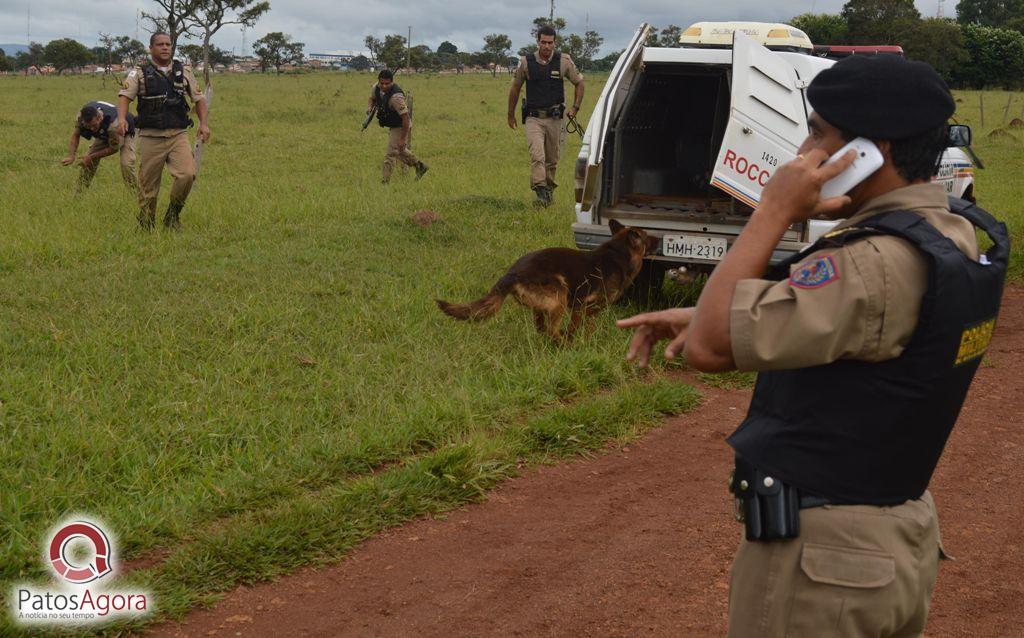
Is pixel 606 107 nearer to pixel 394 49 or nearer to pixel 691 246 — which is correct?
pixel 691 246

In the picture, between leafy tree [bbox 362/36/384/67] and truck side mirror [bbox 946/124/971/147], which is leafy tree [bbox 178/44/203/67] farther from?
truck side mirror [bbox 946/124/971/147]

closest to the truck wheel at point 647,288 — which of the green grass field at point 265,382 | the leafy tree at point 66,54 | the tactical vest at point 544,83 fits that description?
the green grass field at point 265,382

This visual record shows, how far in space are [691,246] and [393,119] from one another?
25.4 feet

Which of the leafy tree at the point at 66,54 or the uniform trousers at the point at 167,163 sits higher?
the leafy tree at the point at 66,54

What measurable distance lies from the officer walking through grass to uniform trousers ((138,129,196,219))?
3.72 meters

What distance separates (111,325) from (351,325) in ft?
4.82

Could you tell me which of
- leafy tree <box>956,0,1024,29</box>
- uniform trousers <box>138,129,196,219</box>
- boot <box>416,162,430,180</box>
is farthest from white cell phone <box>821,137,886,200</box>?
leafy tree <box>956,0,1024,29</box>

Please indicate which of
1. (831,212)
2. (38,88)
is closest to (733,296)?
(831,212)

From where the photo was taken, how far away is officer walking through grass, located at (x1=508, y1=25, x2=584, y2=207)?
11562 millimetres

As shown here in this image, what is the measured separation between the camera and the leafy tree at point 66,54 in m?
66.6

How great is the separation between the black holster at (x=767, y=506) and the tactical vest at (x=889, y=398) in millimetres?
19

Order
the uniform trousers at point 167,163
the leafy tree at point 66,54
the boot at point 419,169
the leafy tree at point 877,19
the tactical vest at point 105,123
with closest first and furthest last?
the uniform trousers at point 167,163, the tactical vest at point 105,123, the boot at point 419,169, the leafy tree at point 877,19, the leafy tree at point 66,54

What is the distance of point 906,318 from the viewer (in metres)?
1.66

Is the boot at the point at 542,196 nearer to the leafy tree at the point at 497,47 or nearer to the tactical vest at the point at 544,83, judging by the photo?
the tactical vest at the point at 544,83
